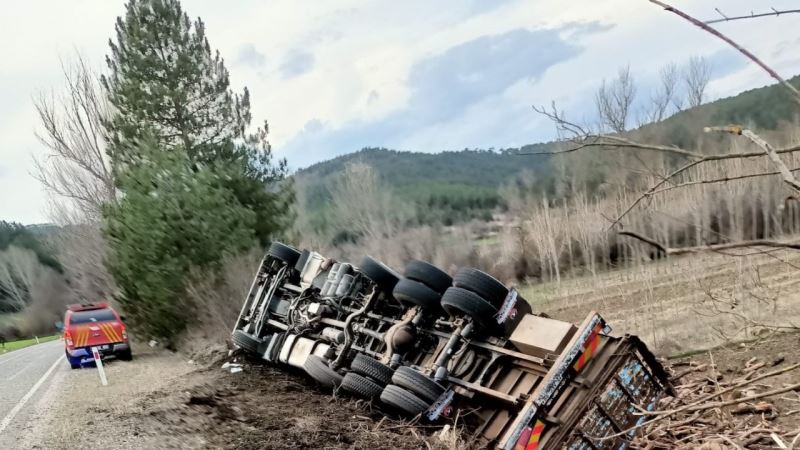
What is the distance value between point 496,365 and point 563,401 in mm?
918

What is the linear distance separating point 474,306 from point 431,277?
Result: 38.2 inches

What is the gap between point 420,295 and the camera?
6.90 meters

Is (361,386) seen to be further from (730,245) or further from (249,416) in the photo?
(730,245)

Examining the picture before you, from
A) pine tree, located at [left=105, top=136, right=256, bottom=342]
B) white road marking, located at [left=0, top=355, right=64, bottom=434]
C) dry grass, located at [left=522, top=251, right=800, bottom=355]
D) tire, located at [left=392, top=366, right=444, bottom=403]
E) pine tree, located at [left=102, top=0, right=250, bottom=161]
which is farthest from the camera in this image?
pine tree, located at [left=102, top=0, right=250, bottom=161]

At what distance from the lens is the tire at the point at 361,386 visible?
6.76 meters

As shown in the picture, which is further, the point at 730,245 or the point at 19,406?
the point at 19,406

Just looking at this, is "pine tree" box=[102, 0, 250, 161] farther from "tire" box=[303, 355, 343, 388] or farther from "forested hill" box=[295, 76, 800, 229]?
"tire" box=[303, 355, 343, 388]

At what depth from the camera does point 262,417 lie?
22.7ft

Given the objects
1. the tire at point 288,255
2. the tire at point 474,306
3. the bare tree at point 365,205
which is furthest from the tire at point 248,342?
the bare tree at point 365,205

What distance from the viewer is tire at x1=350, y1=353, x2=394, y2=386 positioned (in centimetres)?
676

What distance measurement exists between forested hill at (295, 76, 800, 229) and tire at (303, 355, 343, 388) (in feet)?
27.2

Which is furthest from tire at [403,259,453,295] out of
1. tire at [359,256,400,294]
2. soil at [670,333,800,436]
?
soil at [670,333,800,436]

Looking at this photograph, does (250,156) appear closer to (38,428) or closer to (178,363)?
(178,363)

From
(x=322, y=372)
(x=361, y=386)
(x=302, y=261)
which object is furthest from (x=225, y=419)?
(x=302, y=261)
